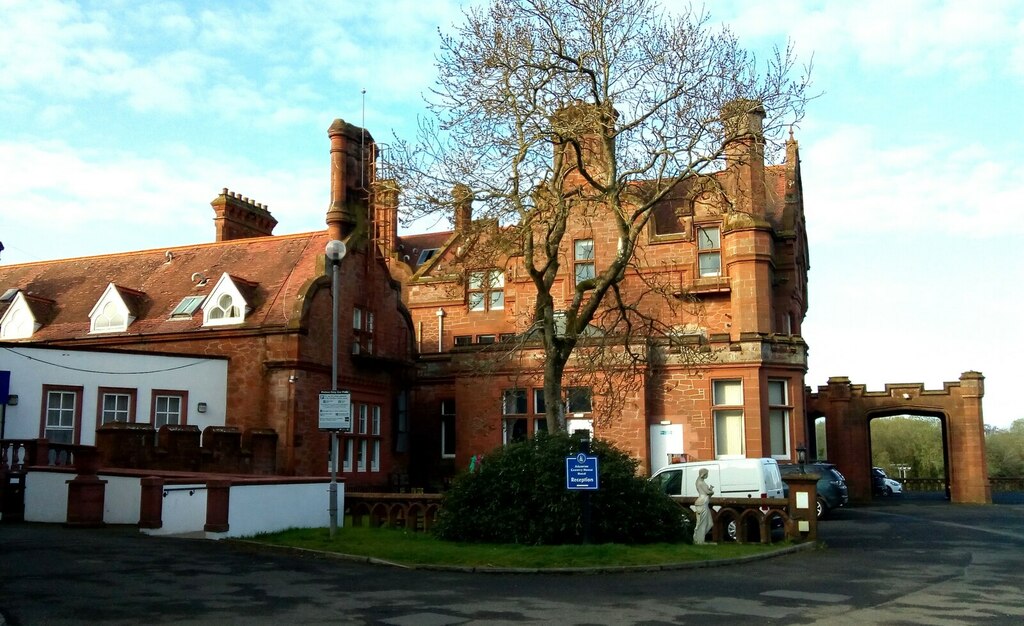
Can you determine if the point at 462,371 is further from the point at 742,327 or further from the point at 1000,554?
the point at 1000,554

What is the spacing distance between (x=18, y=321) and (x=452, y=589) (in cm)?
2652

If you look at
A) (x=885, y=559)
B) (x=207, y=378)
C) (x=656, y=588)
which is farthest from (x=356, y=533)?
(x=207, y=378)

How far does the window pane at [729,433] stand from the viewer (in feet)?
101

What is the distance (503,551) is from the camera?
16422 millimetres

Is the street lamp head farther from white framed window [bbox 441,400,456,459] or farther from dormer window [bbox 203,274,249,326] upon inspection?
white framed window [bbox 441,400,456,459]

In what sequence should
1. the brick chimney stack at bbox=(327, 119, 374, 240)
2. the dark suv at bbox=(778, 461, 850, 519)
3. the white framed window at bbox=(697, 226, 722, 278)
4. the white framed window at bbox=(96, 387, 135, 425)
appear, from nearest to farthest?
the white framed window at bbox=(96, 387, 135, 425) → the dark suv at bbox=(778, 461, 850, 519) → the brick chimney stack at bbox=(327, 119, 374, 240) → the white framed window at bbox=(697, 226, 722, 278)

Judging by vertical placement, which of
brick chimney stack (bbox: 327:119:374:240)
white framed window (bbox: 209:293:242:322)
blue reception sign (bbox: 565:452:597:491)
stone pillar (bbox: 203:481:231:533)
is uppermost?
brick chimney stack (bbox: 327:119:374:240)

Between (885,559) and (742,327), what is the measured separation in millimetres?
17273

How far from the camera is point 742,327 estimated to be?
3406cm

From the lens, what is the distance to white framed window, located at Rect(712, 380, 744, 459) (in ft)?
101

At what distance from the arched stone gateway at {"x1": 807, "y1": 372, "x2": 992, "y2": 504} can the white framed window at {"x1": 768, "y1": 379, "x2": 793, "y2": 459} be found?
9.03m

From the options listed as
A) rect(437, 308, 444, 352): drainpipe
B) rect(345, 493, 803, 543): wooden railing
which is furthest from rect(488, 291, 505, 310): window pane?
rect(345, 493, 803, 543): wooden railing

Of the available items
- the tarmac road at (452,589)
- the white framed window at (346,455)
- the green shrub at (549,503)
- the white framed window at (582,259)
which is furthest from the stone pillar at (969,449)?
the green shrub at (549,503)

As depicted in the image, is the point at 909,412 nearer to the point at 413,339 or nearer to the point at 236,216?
the point at 413,339
